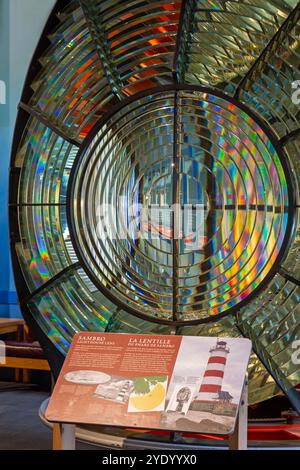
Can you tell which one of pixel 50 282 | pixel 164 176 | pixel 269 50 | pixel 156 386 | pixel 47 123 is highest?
pixel 269 50

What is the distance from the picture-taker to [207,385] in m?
2.39

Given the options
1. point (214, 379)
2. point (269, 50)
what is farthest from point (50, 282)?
point (269, 50)

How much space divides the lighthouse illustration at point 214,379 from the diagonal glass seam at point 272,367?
0.34 meters

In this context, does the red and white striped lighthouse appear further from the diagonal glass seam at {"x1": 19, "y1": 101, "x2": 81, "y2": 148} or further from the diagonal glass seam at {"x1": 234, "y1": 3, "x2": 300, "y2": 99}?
the diagonal glass seam at {"x1": 19, "y1": 101, "x2": 81, "y2": 148}

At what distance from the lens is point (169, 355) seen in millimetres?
2492

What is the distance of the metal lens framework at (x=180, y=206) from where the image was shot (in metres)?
2.81

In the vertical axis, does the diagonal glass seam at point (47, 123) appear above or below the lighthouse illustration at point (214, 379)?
above

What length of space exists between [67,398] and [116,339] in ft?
0.76

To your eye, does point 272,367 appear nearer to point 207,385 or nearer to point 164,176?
point 207,385

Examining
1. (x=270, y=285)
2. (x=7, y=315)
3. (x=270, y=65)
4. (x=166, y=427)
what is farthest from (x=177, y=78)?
(x=7, y=315)

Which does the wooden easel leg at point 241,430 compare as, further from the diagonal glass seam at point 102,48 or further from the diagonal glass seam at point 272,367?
the diagonal glass seam at point 102,48

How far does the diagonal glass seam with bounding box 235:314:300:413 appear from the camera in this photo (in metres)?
2.77

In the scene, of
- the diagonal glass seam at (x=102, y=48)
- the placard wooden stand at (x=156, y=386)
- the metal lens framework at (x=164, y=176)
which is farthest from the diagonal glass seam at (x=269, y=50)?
the placard wooden stand at (x=156, y=386)

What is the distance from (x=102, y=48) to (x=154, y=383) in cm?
123
